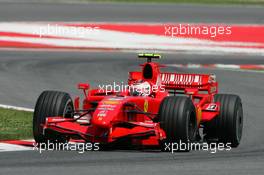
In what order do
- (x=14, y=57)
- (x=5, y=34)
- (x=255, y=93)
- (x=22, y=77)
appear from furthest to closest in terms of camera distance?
(x=5, y=34), (x=14, y=57), (x=22, y=77), (x=255, y=93)

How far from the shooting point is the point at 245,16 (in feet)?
132

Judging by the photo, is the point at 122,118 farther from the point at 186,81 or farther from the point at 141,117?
the point at 186,81

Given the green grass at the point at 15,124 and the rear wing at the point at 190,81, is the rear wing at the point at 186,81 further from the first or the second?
the green grass at the point at 15,124

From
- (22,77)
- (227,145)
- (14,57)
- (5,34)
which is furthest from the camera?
(5,34)

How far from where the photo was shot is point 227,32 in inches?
1275

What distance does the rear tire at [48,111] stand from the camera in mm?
14562

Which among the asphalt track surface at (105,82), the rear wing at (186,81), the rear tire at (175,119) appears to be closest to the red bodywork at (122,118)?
the rear tire at (175,119)

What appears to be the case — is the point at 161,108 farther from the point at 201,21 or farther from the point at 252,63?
the point at 201,21

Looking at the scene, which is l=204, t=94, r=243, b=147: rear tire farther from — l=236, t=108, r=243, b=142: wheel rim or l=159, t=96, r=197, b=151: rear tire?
l=159, t=96, r=197, b=151: rear tire

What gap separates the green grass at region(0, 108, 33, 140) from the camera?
15.8m

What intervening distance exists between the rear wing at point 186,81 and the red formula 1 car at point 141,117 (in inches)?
24.0

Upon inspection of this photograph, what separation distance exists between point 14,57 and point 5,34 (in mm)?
2576

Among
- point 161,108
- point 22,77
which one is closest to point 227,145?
point 161,108

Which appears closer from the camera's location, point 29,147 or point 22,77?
point 29,147
